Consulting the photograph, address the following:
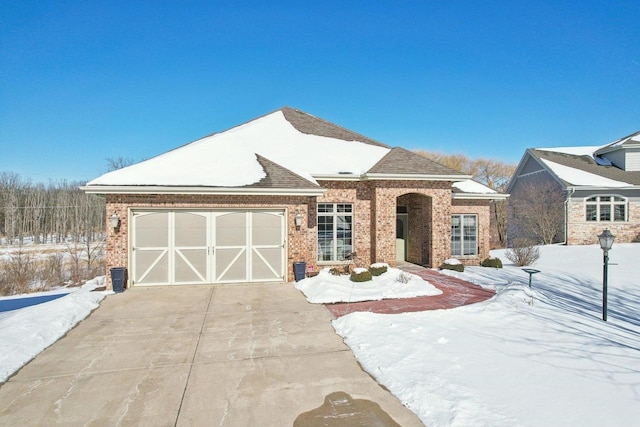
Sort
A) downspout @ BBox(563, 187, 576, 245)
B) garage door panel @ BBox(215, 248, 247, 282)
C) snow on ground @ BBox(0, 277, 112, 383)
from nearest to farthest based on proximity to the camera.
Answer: snow on ground @ BBox(0, 277, 112, 383), garage door panel @ BBox(215, 248, 247, 282), downspout @ BBox(563, 187, 576, 245)

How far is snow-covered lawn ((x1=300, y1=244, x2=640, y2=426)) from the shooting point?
144 inches

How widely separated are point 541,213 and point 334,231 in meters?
15.6

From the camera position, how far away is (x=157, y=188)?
9719 millimetres

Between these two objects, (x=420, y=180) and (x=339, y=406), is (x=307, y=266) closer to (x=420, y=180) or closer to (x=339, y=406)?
(x=420, y=180)

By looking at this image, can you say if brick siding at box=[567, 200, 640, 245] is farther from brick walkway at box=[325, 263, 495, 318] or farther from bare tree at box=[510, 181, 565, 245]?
brick walkway at box=[325, 263, 495, 318]

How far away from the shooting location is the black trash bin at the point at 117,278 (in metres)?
9.51

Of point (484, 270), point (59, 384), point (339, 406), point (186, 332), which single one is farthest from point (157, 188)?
point (484, 270)

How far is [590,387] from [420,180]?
8.59 metres

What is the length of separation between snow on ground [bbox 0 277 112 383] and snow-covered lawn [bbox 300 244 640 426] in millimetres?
4921

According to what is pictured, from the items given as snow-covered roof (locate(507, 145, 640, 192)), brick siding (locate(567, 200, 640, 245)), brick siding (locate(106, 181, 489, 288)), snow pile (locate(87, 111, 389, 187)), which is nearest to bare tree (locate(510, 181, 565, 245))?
brick siding (locate(567, 200, 640, 245))

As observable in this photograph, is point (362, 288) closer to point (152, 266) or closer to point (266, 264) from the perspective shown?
point (266, 264)

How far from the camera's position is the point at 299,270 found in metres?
10.6

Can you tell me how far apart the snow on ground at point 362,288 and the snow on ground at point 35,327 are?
5051 millimetres

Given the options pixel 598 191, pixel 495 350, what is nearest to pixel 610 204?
pixel 598 191
